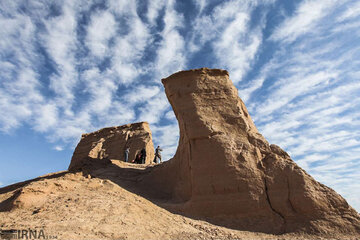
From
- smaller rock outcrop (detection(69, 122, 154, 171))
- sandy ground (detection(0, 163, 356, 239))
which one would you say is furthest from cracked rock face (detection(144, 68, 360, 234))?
smaller rock outcrop (detection(69, 122, 154, 171))

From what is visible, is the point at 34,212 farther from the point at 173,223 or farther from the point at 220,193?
the point at 220,193

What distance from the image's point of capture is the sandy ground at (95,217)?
4.80 meters

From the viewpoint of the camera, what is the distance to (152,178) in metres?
9.09

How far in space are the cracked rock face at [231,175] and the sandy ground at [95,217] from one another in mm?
450

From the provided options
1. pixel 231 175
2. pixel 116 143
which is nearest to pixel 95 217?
pixel 231 175

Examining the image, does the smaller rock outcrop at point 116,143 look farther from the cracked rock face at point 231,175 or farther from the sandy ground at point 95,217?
A: the sandy ground at point 95,217

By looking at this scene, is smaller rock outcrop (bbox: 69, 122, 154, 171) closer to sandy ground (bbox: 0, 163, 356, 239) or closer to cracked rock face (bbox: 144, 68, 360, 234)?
cracked rock face (bbox: 144, 68, 360, 234)

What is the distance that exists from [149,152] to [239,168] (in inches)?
443

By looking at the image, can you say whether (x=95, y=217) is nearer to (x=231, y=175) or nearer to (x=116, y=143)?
(x=231, y=175)

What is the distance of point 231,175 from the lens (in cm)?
688

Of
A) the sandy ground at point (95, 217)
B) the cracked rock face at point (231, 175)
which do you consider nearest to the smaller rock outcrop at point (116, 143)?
the cracked rock face at point (231, 175)

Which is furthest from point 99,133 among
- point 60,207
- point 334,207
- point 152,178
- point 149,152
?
point 334,207

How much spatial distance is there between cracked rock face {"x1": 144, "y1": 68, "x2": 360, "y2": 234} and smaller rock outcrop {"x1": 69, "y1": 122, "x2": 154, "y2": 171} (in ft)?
28.9

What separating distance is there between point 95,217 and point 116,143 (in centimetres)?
1420
